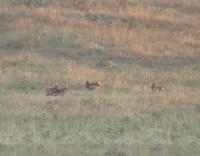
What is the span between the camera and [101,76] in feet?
91.4

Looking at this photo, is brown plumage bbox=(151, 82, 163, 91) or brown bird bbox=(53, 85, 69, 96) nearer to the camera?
brown bird bbox=(53, 85, 69, 96)

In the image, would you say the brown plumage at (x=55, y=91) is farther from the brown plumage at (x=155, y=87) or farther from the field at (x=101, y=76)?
the brown plumage at (x=155, y=87)

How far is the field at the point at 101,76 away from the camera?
15945 millimetres

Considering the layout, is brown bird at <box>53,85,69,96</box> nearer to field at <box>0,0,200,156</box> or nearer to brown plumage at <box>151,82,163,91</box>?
field at <box>0,0,200,156</box>

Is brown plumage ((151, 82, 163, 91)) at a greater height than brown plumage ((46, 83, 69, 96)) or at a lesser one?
lesser

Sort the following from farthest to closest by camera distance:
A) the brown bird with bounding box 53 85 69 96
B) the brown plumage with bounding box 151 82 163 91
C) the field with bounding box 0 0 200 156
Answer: the brown plumage with bounding box 151 82 163 91 < the brown bird with bounding box 53 85 69 96 < the field with bounding box 0 0 200 156

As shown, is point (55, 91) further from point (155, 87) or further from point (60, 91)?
point (155, 87)

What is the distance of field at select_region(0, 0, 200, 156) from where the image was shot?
52.3 ft

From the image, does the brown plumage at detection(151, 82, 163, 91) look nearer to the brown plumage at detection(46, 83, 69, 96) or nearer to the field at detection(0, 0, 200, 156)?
the field at detection(0, 0, 200, 156)

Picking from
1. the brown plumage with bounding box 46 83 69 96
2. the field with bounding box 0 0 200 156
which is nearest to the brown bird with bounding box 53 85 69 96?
the brown plumage with bounding box 46 83 69 96

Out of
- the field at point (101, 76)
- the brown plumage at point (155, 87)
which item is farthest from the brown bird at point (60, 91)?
the brown plumage at point (155, 87)

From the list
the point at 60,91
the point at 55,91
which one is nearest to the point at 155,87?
the point at 60,91

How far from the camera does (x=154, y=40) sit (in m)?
34.8

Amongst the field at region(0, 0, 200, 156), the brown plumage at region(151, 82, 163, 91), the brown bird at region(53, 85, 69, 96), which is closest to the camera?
the field at region(0, 0, 200, 156)
